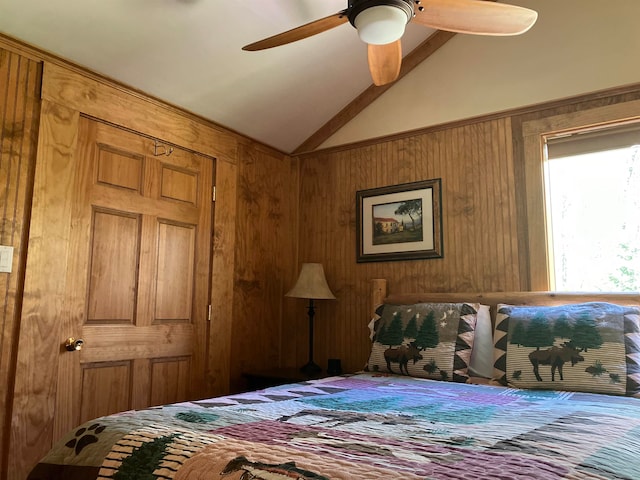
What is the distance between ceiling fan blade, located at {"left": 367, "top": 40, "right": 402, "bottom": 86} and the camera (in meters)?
2.09

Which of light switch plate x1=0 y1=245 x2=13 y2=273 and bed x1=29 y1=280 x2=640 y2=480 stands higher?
light switch plate x1=0 y1=245 x2=13 y2=273

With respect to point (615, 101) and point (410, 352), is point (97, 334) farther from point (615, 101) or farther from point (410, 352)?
point (615, 101)

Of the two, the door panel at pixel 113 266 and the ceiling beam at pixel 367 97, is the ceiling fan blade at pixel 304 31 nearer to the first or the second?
the door panel at pixel 113 266

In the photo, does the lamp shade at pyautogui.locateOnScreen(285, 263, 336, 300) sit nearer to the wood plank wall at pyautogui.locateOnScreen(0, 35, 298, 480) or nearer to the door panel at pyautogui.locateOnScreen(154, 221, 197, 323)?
the wood plank wall at pyautogui.locateOnScreen(0, 35, 298, 480)

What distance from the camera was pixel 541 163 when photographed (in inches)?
110

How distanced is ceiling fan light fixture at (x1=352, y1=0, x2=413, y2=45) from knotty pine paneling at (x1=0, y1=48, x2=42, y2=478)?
61.1 inches

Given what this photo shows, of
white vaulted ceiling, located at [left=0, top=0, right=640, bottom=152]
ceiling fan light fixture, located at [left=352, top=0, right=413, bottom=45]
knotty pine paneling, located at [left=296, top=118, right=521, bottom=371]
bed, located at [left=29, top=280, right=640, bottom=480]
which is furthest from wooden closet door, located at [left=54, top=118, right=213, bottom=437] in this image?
ceiling fan light fixture, located at [left=352, top=0, right=413, bottom=45]

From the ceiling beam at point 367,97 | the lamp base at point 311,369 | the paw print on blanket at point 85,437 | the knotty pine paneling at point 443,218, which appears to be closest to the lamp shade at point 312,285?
the knotty pine paneling at point 443,218

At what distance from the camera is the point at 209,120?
319 cm

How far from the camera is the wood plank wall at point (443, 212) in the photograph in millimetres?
2852

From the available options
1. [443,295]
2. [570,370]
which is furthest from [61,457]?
[443,295]

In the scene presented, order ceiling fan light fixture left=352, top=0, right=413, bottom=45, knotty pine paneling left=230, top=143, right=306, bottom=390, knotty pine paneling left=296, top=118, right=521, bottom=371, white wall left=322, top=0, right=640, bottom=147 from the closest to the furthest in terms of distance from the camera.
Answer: ceiling fan light fixture left=352, top=0, right=413, bottom=45 → white wall left=322, top=0, right=640, bottom=147 → knotty pine paneling left=296, top=118, right=521, bottom=371 → knotty pine paneling left=230, top=143, right=306, bottom=390

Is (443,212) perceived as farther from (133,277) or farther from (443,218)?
(133,277)

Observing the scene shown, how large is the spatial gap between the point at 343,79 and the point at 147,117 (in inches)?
50.1
